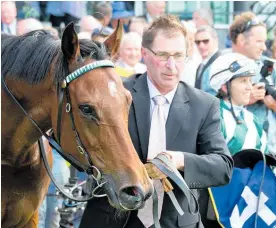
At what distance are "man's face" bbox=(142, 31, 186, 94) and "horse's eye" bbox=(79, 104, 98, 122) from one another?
2.19ft

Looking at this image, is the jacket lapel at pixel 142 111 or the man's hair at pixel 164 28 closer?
the jacket lapel at pixel 142 111

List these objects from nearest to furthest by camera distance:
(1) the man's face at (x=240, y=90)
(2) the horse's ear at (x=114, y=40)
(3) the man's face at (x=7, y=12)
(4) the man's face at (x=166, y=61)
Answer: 1. (2) the horse's ear at (x=114, y=40)
2. (4) the man's face at (x=166, y=61)
3. (1) the man's face at (x=240, y=90)
4. (3) the man's face at (x=7, y=12)

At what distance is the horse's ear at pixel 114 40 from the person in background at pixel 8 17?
494cm

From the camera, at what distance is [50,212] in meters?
6.55

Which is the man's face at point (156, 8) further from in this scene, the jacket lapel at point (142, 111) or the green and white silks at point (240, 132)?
the jacket lapel at point (142, 111)

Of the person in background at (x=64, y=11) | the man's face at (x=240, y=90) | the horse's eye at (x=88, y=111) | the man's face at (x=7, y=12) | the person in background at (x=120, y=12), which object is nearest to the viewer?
the horse's eye at (x=88, y=111)

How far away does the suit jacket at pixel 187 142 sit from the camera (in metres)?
3.91

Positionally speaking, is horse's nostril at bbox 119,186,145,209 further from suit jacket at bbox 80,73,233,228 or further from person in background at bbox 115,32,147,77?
Answer: person in background at bbox 115,32,147,77

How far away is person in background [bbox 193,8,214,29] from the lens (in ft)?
34.6

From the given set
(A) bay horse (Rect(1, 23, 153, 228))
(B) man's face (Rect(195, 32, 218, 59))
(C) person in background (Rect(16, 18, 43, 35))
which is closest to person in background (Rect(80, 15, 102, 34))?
(C) person in background (Rect(16, 18, 43, 35))

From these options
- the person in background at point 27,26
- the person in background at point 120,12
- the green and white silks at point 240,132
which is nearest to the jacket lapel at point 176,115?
the green and white silks at point 240,132

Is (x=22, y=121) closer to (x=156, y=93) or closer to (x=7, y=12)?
(x=156, y=93)

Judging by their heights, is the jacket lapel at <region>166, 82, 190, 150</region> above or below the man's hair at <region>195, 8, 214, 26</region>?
above

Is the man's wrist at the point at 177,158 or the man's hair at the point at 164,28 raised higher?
the man's hair at the point at 164,28
